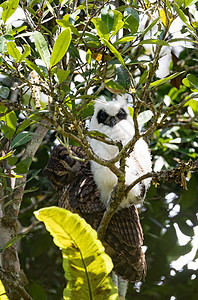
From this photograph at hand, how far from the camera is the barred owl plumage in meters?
2.90

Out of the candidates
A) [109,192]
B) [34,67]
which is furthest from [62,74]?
[109,192]

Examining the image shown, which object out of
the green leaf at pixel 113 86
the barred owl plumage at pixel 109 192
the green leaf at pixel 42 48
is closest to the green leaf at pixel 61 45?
the green leaf at pixel 42 48

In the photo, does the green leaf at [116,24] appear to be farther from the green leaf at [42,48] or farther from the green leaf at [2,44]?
the green leaf at [2,44]

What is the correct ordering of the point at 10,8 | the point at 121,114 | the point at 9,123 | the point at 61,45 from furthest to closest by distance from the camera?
the point at 121,114 < the point at 9,123 < the point at 10,8 < the point at 61,45

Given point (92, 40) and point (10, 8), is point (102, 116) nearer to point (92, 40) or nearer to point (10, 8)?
point (92, 40)

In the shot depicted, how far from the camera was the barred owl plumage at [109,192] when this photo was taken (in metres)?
2.90

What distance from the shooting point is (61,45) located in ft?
5.42

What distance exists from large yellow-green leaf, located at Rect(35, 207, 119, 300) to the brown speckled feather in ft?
5.77

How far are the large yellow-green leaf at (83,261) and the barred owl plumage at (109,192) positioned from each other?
65.5 inches

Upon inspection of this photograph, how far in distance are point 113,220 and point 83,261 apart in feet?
6.04

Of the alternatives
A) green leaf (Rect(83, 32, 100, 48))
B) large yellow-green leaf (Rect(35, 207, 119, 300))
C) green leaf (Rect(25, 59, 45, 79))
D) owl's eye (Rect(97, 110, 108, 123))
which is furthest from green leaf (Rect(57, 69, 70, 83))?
owl's eye (Rect(97, 110, 108, 123))

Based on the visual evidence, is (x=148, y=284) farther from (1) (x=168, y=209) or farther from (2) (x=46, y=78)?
(2) (x=46, y=78)

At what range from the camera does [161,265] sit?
3893mm

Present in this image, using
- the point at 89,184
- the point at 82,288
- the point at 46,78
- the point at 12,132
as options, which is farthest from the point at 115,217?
the point at 82,288
